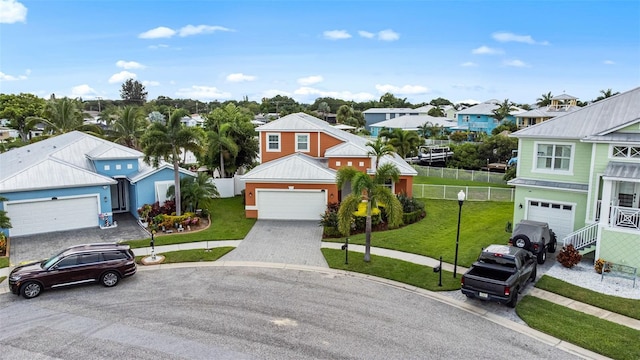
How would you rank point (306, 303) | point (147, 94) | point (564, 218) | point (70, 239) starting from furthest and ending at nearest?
point (147, 94)
point (70, 239)
point (564, 218)
point (306, 303)

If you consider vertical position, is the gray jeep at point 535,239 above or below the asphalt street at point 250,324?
above

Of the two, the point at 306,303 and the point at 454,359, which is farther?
the point at 306,303

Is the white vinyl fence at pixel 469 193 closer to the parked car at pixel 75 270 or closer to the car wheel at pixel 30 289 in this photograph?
the parked car at pixel 75 270

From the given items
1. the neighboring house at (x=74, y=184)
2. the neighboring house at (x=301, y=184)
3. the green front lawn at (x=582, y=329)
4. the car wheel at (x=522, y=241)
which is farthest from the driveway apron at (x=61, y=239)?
the green front lawn at (x=582, y=329)

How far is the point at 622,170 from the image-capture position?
56.2 feet

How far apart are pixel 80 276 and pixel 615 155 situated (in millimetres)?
21976

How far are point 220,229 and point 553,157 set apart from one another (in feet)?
58.5

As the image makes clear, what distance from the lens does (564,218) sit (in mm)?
20406

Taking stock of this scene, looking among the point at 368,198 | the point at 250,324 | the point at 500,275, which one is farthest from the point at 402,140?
the point at 250,324

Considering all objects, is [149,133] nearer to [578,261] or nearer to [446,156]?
[578,261]

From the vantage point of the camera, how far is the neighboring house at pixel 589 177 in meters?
17.0

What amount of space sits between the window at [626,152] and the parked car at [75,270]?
20.4 meters

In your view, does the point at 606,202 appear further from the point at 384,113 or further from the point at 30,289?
the point at 384,113

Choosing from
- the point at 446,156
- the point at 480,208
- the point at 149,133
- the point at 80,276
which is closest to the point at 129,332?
the point at 80,276
